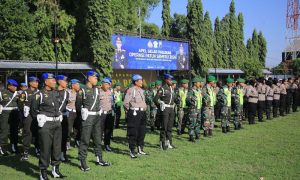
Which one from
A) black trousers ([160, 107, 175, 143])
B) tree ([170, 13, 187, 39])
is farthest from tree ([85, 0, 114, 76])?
tree ([170, 13, 187, 39])

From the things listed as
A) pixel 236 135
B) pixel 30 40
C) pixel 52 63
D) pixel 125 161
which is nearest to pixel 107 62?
pixel 52 63

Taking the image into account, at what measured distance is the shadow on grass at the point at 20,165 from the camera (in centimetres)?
813

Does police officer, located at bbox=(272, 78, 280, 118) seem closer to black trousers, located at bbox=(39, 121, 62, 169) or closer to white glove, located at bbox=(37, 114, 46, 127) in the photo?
black trousers, located at bbox=(39, 121, 62, 169)

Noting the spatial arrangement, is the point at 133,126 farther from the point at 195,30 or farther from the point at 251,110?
the point at 195,30

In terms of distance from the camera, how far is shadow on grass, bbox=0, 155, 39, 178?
8133mm

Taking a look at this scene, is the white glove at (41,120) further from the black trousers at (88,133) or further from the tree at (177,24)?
the tree at (177,24)

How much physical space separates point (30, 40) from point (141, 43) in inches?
400

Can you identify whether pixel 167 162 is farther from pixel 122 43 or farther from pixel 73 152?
pixel 122 43

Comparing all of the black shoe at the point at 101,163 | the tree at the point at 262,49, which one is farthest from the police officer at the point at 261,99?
the tree at the point at 262,49

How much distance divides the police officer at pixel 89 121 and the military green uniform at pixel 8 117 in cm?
319

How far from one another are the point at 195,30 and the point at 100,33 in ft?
49.5

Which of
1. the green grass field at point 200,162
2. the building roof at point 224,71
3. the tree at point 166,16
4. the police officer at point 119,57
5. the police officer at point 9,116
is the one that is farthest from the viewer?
the building roof at point 224,71

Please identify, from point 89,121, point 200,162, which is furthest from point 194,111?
point 89,121

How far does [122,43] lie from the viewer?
28.8 metres
